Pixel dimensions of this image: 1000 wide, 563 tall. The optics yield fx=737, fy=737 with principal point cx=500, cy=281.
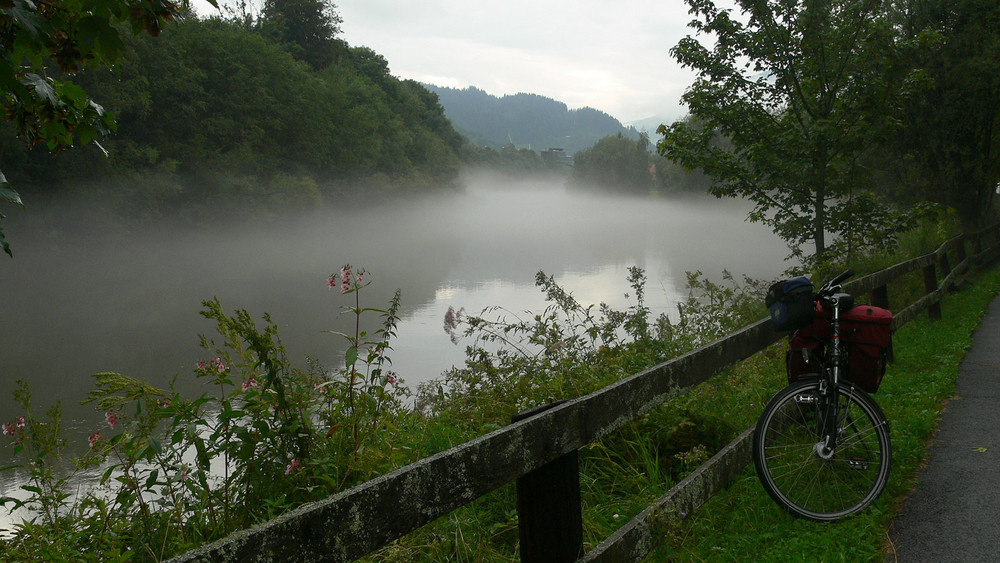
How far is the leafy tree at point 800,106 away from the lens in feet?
38.5

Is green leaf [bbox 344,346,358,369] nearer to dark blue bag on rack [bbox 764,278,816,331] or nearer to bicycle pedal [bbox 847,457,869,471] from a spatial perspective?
dark blue bag on rack [bbox 764,278,816,331]

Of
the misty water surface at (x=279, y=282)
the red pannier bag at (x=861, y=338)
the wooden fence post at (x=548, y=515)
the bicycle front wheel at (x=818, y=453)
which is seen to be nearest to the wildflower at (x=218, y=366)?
the wooden fence post at (x=548, y=515)

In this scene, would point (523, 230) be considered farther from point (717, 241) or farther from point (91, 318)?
point (91, 318)

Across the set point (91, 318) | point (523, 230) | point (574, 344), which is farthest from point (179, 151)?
point (574, 344)

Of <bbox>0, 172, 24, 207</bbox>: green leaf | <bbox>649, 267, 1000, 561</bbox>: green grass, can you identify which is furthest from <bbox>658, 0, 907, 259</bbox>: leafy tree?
<bbox>0, 172, 24, 207</bbox>: green leaf

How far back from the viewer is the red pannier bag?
3.88 meters

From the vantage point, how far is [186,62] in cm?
4816

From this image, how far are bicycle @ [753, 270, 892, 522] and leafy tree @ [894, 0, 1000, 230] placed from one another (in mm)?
15274

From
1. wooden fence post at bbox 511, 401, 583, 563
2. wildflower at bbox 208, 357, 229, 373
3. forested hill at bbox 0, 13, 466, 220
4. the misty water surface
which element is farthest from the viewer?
forested hill at bbox 0, 13, 466, 220

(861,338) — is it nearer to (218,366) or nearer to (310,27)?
(218,366)

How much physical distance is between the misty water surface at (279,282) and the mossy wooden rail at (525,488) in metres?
8.57

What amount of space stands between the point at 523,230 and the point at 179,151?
34476mm

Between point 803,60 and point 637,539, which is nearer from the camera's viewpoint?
point 637,539

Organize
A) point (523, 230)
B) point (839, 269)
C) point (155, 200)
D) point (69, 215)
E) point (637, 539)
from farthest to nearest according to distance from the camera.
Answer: point (523, 230) < point (155, 200) < point (69, 215) < point (839, 269) < point (637, 539)
